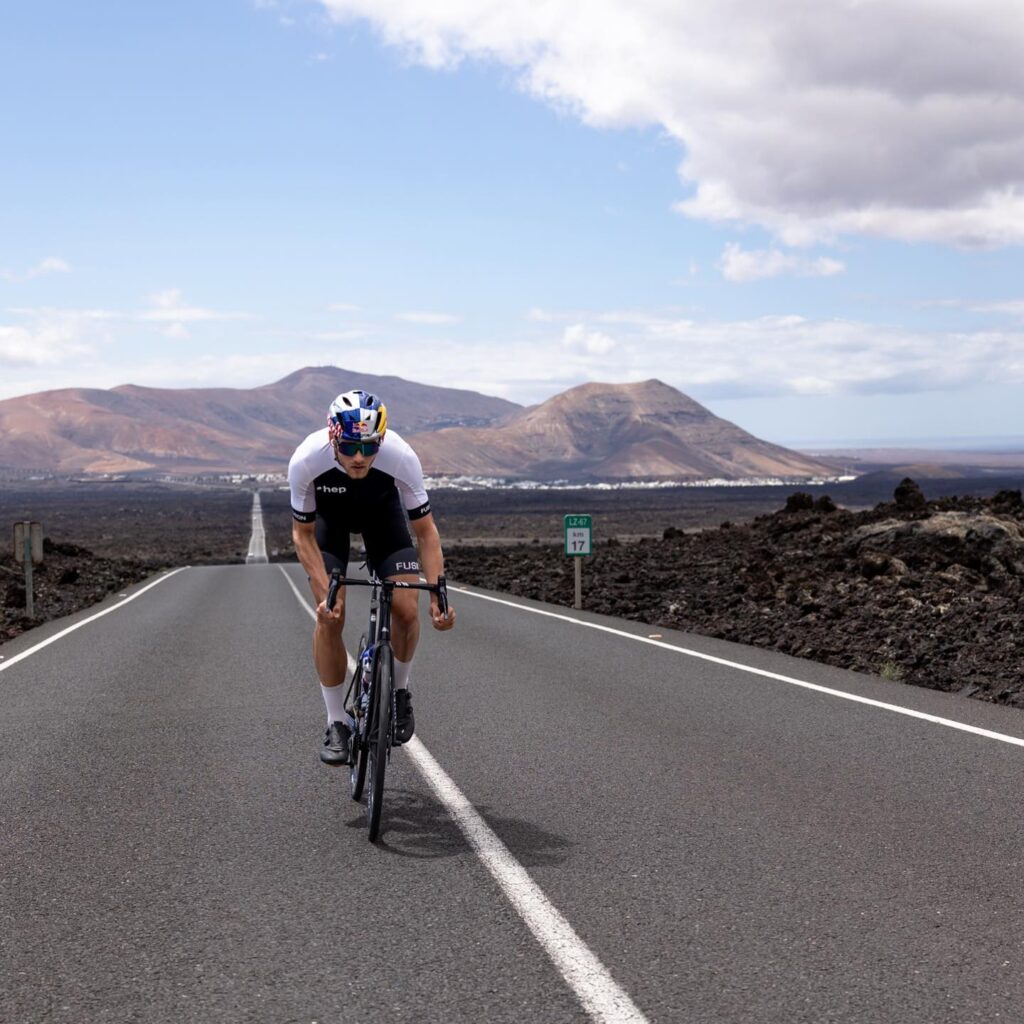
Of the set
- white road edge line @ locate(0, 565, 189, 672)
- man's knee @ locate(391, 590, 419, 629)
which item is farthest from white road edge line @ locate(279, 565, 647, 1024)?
white road edge line @ locate(0, 565, 189, 672)

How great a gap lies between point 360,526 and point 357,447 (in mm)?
678

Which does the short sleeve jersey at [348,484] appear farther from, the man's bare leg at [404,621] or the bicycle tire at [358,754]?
the bicycle tire at [358,754]

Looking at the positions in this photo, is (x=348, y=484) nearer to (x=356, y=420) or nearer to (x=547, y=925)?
(x=356, y=420)

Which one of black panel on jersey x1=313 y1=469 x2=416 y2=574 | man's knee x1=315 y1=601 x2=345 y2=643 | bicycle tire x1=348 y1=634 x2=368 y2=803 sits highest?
black panel on jersey x1=313 y1=469 x2=416 y2=574

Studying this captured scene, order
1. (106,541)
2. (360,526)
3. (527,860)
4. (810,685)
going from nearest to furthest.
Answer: (527,860), (360,526), (810,685), (106,541)

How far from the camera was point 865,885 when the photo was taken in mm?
5117

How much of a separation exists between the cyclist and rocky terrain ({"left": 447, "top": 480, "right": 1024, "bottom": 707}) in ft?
19.9

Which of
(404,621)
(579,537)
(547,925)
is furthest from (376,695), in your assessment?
(579,537)

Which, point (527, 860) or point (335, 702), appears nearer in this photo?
point (527, 860)

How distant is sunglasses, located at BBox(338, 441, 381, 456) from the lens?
19.8 ft

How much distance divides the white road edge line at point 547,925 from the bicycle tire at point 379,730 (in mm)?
465

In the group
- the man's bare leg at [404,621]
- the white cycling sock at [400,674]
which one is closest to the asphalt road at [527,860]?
the white cycling sock at [400,674]

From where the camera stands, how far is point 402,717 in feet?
20.5

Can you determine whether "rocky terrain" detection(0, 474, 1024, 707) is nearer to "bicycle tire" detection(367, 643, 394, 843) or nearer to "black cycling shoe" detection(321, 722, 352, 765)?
"black cycling shoe" detection(321, 722, 352, 765)
